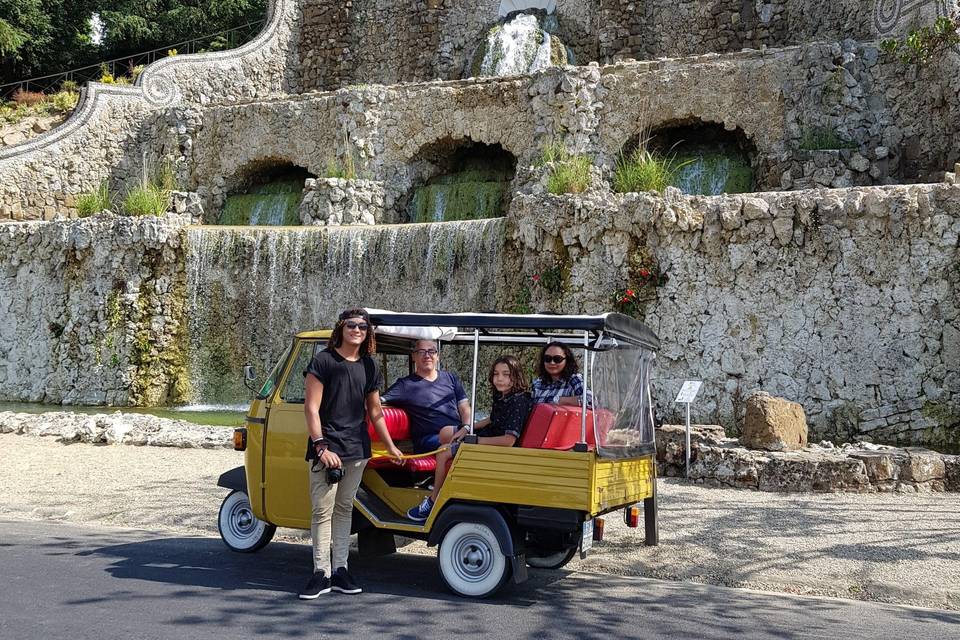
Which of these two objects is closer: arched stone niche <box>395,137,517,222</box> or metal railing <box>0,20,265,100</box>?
arched stone niche <box>395,137,517,222</box>

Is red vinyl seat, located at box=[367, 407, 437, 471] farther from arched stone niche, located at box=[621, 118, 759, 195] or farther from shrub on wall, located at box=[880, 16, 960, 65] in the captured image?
shrub on wall, located at box=[880, 16, 960, 65]

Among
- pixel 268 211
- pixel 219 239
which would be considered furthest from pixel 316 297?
pixel 268 211

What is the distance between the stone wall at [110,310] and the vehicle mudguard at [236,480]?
12309 mm

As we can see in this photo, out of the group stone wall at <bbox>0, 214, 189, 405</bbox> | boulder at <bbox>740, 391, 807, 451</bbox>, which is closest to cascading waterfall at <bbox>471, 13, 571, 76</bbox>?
stone wall at <bbox>0, 214, 189, 405</bbox>

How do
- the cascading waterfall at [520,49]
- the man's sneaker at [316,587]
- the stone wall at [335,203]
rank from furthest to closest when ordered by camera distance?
the cascading waterfall at [520,49], the stone wall at [335,203], the man's sneaker at [316,587]

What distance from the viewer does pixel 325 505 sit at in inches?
216

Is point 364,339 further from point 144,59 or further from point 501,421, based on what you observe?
point 144,59

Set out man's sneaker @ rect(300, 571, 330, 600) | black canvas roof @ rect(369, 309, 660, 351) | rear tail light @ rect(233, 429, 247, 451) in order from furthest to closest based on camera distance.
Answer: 1. rear tail light @ rect(233, 429, 247, 451)
2. black canvas roof @ rect(369, 309, 660, 351)
3. man's sneaker @ rect(300, 571, 330, 600)

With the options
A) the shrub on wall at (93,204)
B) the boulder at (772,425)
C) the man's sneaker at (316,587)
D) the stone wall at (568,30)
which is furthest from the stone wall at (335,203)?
the man's sneaker at (316,587)

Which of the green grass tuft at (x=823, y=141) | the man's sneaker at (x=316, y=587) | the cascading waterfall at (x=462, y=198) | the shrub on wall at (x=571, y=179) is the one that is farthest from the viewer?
the cascading waterfall at (x=462, y=198)

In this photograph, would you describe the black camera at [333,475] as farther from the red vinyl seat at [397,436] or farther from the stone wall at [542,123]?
the stone wall at [542,123]

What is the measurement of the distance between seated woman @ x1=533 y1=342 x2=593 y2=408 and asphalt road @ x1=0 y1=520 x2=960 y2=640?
1.23 meters

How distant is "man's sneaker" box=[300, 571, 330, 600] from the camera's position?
5.37 m

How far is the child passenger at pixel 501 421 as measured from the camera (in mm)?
5711
